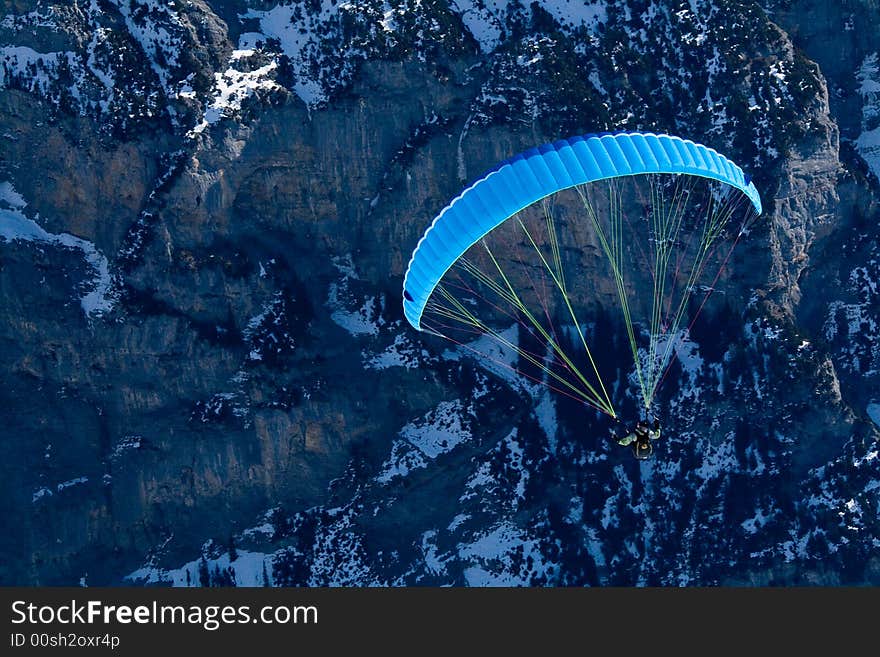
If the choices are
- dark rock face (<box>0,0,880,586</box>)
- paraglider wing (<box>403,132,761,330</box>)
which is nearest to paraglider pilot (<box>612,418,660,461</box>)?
paraglider wing (<box>403,132,761,330</box>)

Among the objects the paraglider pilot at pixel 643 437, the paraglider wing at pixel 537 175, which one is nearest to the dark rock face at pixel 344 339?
the paraglider pilot at pixel 643 437

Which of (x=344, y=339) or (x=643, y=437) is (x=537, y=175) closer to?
(x=643, y=437)

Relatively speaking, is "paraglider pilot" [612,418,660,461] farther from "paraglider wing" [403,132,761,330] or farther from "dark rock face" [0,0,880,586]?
"dark rock face" [0,0,880,586]

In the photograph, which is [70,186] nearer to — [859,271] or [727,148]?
[727,148]

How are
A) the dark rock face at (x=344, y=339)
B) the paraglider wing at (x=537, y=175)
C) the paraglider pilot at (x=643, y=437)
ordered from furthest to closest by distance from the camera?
the dark rock face at (x=344, y=339) < the paraglider pilot at (x=643, y=437) < the paraglider wing at (x=537, y=175)

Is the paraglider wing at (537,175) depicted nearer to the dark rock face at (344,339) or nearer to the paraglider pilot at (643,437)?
the paraglider pilot at (643,437)

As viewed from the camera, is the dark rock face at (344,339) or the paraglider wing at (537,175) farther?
the dark rock face at (344,339)

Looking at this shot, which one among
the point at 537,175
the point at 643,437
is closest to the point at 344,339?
the point at 643,437

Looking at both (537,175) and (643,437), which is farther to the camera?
(643,437)
